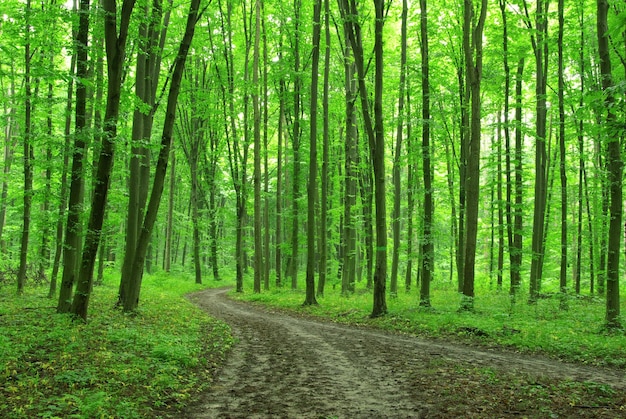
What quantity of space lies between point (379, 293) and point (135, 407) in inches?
383

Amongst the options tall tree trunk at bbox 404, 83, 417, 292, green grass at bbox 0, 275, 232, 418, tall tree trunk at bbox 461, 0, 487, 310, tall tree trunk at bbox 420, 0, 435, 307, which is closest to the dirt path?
green grass at bbox 0, 275, 232, 418

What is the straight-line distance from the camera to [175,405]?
5371 mm

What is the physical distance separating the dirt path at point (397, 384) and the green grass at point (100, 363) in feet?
1.77

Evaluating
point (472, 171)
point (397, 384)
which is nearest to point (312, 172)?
point (472, 171)

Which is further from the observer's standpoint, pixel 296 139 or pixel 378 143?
pixel 296 139

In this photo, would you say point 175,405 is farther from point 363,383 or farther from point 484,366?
point 484,366

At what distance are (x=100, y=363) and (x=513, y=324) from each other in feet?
33.8

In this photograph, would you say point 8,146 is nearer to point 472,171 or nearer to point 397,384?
point 472,171

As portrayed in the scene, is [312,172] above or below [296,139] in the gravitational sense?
below

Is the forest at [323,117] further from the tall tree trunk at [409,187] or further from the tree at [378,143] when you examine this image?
the tall tree trunk at [409,187]

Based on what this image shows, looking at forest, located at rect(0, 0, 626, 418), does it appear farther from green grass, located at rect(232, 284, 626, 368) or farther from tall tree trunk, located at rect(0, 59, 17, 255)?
tall tree trunk, located at rect(0, 59, 17, 255)

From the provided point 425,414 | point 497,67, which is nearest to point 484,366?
point 425,414

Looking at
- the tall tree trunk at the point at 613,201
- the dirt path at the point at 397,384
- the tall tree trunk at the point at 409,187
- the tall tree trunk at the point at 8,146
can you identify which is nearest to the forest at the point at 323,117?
the tall tree trunk at the point at 613,201

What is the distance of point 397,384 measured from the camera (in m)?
6.29
